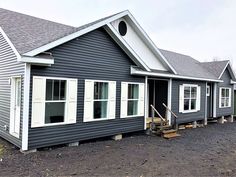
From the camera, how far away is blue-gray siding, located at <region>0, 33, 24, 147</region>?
738 centimetres

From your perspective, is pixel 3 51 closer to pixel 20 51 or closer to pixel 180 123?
pixel 20 51

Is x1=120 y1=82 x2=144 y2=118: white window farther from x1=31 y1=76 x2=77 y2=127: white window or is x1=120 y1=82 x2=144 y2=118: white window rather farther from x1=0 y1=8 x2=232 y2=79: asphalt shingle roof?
x1=0 y1=8 x2=232 y2=79: asphalt shingle roof

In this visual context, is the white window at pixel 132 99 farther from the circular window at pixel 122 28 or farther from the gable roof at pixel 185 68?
the gable roof at pixel 185 68

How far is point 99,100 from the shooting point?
8781mm

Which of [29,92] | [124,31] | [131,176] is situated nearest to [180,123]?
[124,31]

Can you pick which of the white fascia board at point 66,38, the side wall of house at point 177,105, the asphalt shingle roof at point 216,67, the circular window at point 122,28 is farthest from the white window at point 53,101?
the asphalt shingle roof at point 216,67

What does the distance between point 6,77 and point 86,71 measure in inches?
112

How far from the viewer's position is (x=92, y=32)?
846 centimetres

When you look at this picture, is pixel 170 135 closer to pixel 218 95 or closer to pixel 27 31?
pixel 27 31

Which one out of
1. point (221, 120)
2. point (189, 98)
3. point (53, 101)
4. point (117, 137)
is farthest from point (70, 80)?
point (221, 120)

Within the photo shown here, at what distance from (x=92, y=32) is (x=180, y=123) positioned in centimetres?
771

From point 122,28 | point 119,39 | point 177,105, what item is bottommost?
point 177,105

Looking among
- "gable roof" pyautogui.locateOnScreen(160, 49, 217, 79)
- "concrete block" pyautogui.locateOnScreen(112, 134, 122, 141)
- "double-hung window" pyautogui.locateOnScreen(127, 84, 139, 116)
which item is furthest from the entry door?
"gable roof" pyautogui.locateOnScreen(160, 49, 217, 79)

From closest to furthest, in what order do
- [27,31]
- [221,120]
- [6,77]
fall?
[6,77]
[27,31]
[221,120]
